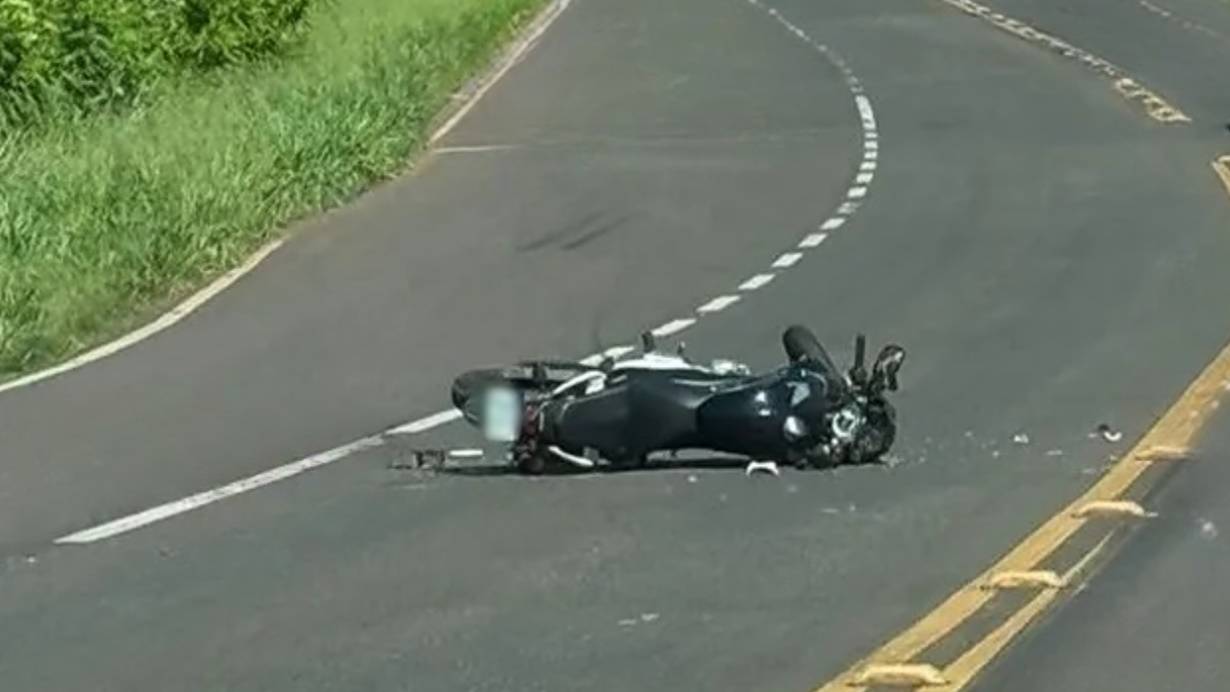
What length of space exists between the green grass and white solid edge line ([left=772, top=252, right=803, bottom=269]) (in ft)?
12.7

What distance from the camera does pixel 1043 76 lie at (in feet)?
124

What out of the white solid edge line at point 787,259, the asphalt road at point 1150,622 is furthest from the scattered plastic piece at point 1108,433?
the white solid edge line at point 787,259

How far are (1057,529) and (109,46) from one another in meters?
20.0

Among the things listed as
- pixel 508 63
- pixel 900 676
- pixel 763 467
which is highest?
pixel 900 676

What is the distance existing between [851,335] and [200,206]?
6.38 m

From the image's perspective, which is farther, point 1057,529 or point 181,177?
point 181,177

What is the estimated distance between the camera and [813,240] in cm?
2266

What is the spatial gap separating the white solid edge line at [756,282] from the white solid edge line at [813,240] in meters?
1.75

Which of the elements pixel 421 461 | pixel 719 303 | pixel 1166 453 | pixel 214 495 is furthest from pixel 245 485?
pixel 719 303

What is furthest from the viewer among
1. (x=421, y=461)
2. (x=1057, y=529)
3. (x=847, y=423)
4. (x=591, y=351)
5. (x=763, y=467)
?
(x=591, y=351)

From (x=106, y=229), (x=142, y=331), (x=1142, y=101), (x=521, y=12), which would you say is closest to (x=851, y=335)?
(x=142, y=331)

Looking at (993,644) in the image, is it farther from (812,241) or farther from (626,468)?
(812,241)

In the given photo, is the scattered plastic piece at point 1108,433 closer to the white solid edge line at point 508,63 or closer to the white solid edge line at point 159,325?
the white solid edge line at point 159,325

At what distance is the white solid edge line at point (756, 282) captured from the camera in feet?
65.7
